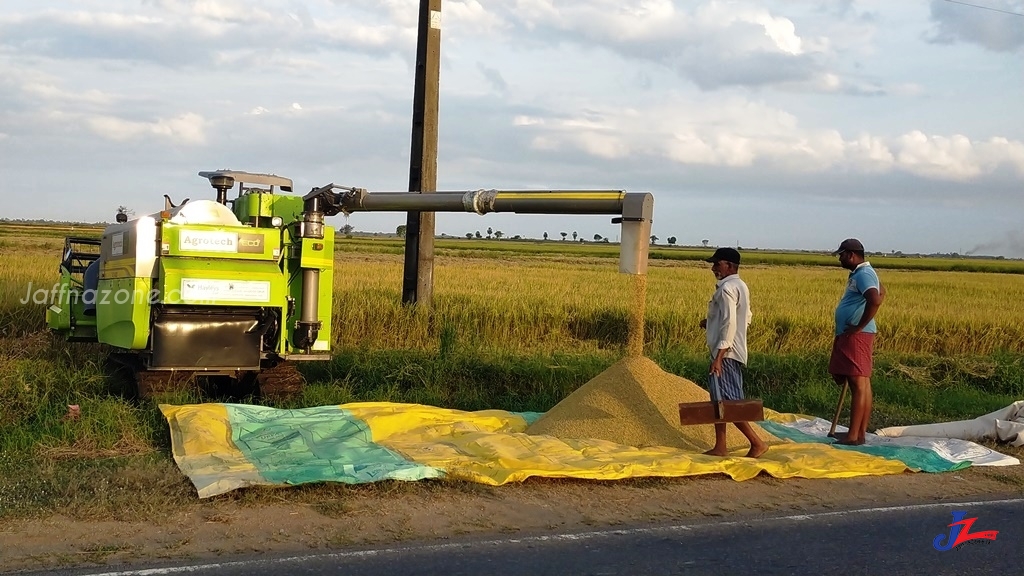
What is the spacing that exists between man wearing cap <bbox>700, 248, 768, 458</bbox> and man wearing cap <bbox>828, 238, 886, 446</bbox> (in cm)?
124

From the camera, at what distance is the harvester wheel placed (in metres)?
9.41

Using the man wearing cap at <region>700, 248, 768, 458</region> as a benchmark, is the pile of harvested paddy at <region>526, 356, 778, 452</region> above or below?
below

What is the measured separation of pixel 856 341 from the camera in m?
8.59

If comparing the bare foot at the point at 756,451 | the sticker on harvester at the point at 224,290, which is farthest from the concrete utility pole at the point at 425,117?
the bare foot at the point at 756,451

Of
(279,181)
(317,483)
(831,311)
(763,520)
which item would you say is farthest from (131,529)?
(831,311)

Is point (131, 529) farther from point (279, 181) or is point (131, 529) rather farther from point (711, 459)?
point (279, 181)

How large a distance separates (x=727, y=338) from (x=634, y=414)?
1251 millimetres

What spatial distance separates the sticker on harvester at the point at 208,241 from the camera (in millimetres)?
8344

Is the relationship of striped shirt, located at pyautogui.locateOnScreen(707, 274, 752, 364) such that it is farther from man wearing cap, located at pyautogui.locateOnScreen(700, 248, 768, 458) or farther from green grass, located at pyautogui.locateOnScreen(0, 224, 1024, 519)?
green grass, located at pyautogui.locateOnScreen(0, 224, 1024, 519)

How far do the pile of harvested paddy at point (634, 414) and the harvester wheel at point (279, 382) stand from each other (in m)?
2.47

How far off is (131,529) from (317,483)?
4.12 feet

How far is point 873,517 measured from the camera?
20.5ft

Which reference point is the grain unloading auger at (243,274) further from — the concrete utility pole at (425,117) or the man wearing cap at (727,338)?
the concrete utility pole at (425,117)

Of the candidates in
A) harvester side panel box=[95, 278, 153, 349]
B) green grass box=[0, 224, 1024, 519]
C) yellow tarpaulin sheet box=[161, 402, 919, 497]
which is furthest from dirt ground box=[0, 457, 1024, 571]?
harvester side panel box=[95, 278, 153, 349]
